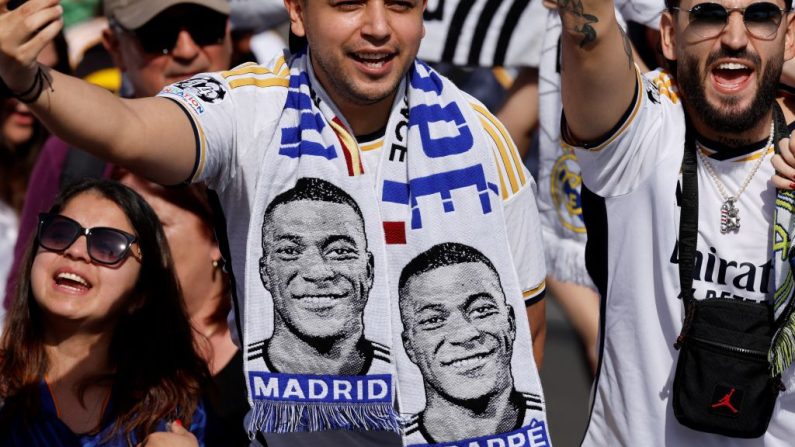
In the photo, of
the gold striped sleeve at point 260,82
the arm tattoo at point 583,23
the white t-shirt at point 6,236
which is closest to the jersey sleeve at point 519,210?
the arm tattoo at point 583,23

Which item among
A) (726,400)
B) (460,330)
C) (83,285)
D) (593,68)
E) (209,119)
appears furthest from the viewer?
(83,285)

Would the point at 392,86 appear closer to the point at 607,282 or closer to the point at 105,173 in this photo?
the point at 607,282

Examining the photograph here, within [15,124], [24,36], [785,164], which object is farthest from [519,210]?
[15,124]

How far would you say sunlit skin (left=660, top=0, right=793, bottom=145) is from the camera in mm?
3447

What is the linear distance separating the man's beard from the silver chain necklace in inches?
3.7

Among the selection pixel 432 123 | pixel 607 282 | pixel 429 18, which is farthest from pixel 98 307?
pixel 429 18

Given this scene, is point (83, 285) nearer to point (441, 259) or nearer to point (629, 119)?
point (441, 259)

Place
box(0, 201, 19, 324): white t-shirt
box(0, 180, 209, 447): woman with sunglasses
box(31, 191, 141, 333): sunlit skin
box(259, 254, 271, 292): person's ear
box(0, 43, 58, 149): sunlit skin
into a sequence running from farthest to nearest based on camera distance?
box(0, 43, 58, 149): sunlit skin, box(0, 201, 19, 324): white t-shirt, box(31, 191, 141, 333): sunlit skin, box(0, 180, 209, 447): woman with sunglasses, box(259, 254, 271, 292): person's ear

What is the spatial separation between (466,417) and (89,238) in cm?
123

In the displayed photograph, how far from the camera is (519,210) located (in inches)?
141

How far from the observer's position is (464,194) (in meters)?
3.50

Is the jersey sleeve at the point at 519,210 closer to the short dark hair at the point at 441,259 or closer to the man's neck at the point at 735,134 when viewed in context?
the short dark hair at the point at 441,259

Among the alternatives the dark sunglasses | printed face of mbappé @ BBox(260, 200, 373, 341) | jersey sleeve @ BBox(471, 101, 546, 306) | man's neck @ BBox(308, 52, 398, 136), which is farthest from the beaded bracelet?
the dark sunglasses

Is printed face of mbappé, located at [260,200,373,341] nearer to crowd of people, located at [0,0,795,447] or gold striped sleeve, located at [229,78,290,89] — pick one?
crowd of people, located at [0,0,795,447]
